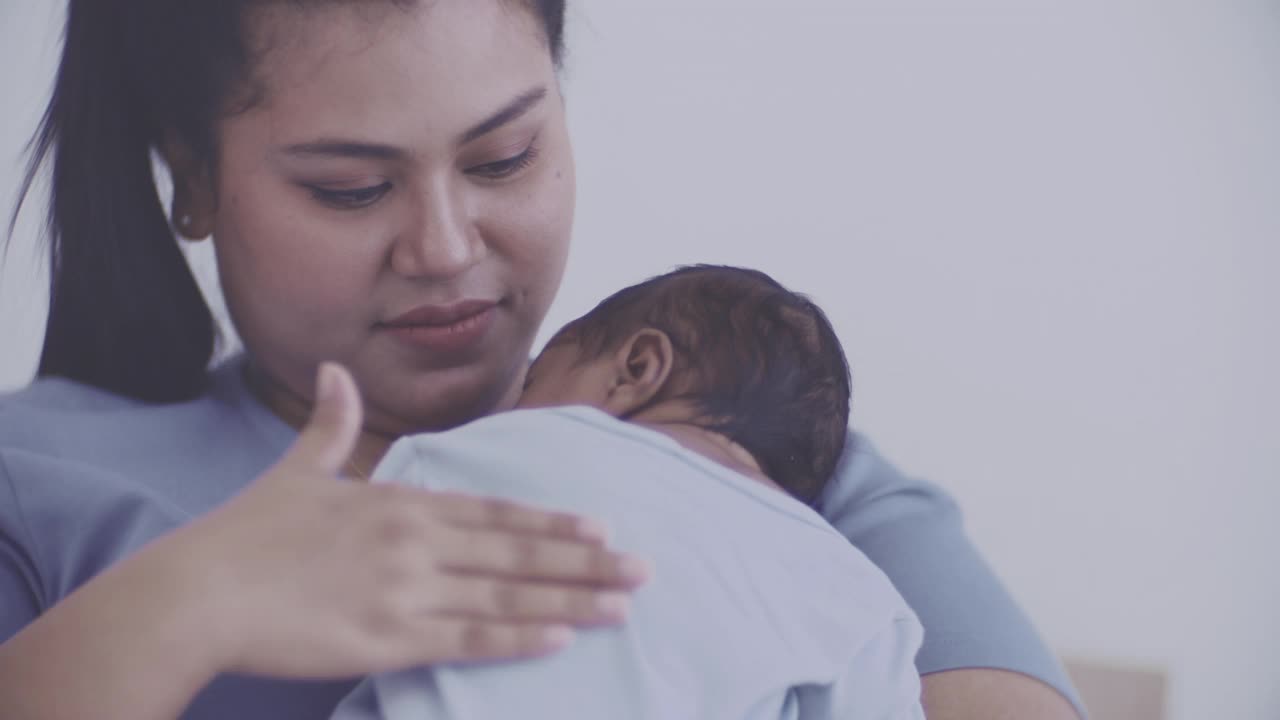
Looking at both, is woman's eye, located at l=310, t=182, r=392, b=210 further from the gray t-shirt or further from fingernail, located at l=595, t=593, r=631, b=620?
fingernail, located at l=595, t=593, r=631, b=620

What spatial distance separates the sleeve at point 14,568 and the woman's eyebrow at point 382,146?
373mm

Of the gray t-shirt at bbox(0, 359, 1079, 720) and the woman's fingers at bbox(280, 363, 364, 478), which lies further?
the gray t-shirt at bbox(0, 359, 1079, 720)

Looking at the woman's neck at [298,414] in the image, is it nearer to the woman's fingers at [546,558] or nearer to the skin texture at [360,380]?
the skin texture at [360,380]

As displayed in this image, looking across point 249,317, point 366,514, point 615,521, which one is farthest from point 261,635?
point 249,317

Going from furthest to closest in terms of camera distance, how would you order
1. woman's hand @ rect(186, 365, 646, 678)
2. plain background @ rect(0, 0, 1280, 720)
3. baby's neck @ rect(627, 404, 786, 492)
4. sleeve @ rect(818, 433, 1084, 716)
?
1. plain background @ rect(0, 0, 1280, 720)
2. sleeve @ rect(818, 433, 1084, 716)
3. baby's neck @ rect(627, 404, 786, 492)
4. woman's hand @ rect(186, 365, 646, 678)

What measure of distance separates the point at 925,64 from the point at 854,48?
0.15 meters

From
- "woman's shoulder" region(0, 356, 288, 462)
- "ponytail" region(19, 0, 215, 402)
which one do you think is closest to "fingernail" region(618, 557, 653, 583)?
"woman's shoulder" region(0, 356, 288, 462)

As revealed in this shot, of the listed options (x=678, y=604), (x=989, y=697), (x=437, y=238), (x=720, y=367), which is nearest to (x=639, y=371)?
(x=720, y=367)

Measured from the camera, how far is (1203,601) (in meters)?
2.57

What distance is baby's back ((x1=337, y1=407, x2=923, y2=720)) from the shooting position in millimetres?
737

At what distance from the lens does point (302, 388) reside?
121 centimetres

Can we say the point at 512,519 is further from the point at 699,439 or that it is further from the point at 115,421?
the point at 115,421

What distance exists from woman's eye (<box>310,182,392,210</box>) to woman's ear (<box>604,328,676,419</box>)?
258mm

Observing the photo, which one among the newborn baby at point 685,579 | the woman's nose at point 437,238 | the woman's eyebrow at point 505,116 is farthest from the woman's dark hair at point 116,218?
the newborn baby at point 685,579
